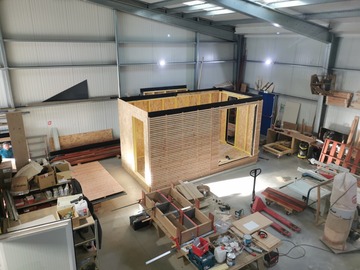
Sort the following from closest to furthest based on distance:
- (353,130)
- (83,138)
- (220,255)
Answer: (220,255) → (353,130) → (83,138)

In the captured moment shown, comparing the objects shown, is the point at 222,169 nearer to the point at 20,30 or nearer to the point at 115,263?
the point at 115,263

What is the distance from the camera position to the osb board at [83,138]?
10336 millimetres

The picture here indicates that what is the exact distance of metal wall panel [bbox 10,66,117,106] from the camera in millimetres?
9273

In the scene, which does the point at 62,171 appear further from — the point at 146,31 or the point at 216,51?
the point at 216,51

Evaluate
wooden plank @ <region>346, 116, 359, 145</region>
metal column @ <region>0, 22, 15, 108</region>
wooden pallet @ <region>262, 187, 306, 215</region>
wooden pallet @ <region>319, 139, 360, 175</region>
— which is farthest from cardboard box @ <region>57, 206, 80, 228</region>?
wooden plank @ <region>346, 116, 359, 145</region>

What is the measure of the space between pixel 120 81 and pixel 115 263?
280 inches

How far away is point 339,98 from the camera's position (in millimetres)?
9789

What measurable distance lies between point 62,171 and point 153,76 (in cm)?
635

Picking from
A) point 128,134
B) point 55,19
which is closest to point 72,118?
point 128,134

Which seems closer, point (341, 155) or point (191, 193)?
point (191, 193)

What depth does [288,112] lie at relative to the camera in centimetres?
1197

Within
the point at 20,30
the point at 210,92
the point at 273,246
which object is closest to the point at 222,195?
the point at 273,246

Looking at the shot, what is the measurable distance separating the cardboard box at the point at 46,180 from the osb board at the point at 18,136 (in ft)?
1.89

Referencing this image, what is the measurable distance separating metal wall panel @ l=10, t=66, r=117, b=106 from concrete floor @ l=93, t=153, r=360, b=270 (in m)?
3.72
